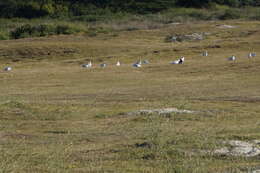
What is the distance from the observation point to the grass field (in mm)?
11539

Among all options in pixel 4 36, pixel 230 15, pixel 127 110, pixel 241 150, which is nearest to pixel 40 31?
pixel 4 36

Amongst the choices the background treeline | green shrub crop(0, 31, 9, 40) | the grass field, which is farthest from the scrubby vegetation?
the grass field

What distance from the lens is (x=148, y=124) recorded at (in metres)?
16.5

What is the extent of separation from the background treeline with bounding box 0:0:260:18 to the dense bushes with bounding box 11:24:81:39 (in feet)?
74.1

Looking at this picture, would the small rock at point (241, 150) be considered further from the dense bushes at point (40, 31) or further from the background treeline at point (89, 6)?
the background treeline at point (89, 6)

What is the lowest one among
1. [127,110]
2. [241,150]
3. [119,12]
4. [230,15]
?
[119,12]

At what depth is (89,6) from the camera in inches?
3856

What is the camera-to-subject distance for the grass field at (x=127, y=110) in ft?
37.9

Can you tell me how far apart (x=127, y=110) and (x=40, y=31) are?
1933 inches

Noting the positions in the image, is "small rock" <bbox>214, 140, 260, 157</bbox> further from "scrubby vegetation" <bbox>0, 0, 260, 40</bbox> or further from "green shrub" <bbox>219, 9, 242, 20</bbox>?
"green shrub" <bbox>219, 9, 242, 20</bbox>

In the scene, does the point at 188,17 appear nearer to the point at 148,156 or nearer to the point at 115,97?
the point at 115,97

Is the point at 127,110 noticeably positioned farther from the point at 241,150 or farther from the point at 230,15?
the point at 230,15

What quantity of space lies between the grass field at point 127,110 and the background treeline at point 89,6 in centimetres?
4059

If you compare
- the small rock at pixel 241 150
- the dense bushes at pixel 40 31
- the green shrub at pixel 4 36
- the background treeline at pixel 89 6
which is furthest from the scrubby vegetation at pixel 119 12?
the small rock at pixel 241 150
